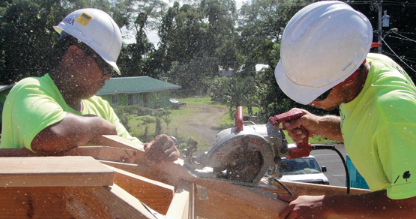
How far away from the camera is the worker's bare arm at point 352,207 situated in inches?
Result: 52.8

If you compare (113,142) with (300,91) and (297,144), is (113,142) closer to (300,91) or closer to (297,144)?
(300,91)

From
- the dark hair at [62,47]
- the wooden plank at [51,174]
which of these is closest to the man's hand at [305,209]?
the wooden plank at [51,174]

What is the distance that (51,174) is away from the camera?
0.82 meters

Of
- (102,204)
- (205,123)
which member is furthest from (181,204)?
(205,123)

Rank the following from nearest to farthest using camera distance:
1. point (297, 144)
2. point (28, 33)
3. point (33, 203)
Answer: point (33, 203) < point (297, 144) < point (28, 33)

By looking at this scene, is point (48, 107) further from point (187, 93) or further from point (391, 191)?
point (187, 93)

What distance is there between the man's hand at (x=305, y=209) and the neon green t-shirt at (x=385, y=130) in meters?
0.30

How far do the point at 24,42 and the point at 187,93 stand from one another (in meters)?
16.2

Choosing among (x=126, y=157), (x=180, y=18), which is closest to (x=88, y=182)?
(x=126, y=157)

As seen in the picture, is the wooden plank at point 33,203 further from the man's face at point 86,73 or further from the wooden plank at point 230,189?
the man's face at point 86,73

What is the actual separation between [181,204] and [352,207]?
88 cm

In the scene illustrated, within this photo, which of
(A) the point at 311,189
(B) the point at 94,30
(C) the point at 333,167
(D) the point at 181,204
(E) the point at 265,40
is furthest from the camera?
(E) the point at 265,40

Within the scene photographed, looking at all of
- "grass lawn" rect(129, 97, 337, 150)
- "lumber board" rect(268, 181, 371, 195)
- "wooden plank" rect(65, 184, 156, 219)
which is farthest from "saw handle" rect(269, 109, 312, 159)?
"grass lawn" rect(129, 97, 337, 150)

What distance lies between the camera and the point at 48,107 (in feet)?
4.65
